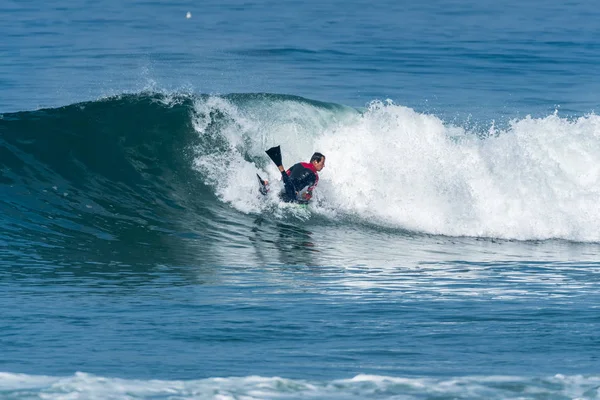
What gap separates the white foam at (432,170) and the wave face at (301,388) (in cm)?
780

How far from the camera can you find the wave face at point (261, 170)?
14.3 metres

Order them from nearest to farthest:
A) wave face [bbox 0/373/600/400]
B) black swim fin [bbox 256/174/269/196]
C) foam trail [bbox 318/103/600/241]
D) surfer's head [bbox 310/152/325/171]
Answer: wave face [bbox 0/373/600/400] → surfer's head [bbox 310/152/325/171] → black swim fin [bbox 256/174/269/196] → foam trail [bbox 318/103/600/241]

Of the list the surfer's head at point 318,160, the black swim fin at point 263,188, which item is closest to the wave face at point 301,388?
the surfer's head at point 318,160

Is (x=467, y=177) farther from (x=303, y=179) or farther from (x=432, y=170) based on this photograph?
(x=303, y=179)

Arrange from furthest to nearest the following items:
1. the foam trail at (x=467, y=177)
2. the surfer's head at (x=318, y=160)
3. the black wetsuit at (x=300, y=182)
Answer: the foam trail at (x=467, y=177) < the black wetsuit at (x=300, y=182) < the surfer's head at (x=318, y=160)

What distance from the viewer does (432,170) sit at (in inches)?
635

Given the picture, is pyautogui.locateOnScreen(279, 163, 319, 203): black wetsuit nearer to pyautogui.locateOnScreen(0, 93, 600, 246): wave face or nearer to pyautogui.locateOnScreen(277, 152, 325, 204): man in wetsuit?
pyautogui.locateOnScreen(277, 152, 325, 204): man in wetsuit

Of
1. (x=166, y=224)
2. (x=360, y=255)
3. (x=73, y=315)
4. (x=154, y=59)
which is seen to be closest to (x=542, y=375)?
(x=73, y=315)

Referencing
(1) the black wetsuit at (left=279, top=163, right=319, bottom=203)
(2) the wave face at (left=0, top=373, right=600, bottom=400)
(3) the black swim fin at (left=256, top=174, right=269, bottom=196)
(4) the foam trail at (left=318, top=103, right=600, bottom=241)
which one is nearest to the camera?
(2) the wave face at (left=0, top=373, right=600, bottom=400)

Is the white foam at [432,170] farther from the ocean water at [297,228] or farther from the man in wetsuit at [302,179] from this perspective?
the man in wetsuit at [302,179]

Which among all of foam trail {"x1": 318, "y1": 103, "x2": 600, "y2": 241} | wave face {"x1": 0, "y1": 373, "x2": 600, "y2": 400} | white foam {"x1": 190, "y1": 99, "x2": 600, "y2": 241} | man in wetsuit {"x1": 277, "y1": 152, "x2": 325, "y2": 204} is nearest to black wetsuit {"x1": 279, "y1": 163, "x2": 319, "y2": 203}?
man in wetsuit {"x1": 277, "y1": 152, "x2": 325, "y2": 204}

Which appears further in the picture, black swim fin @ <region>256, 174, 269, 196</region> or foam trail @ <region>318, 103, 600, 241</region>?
foam trail @ <region>318, 103, 600, 241</region>

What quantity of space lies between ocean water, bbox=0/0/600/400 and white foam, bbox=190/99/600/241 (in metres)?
0.04

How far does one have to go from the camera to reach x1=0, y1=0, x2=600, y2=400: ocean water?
23.9 ft
